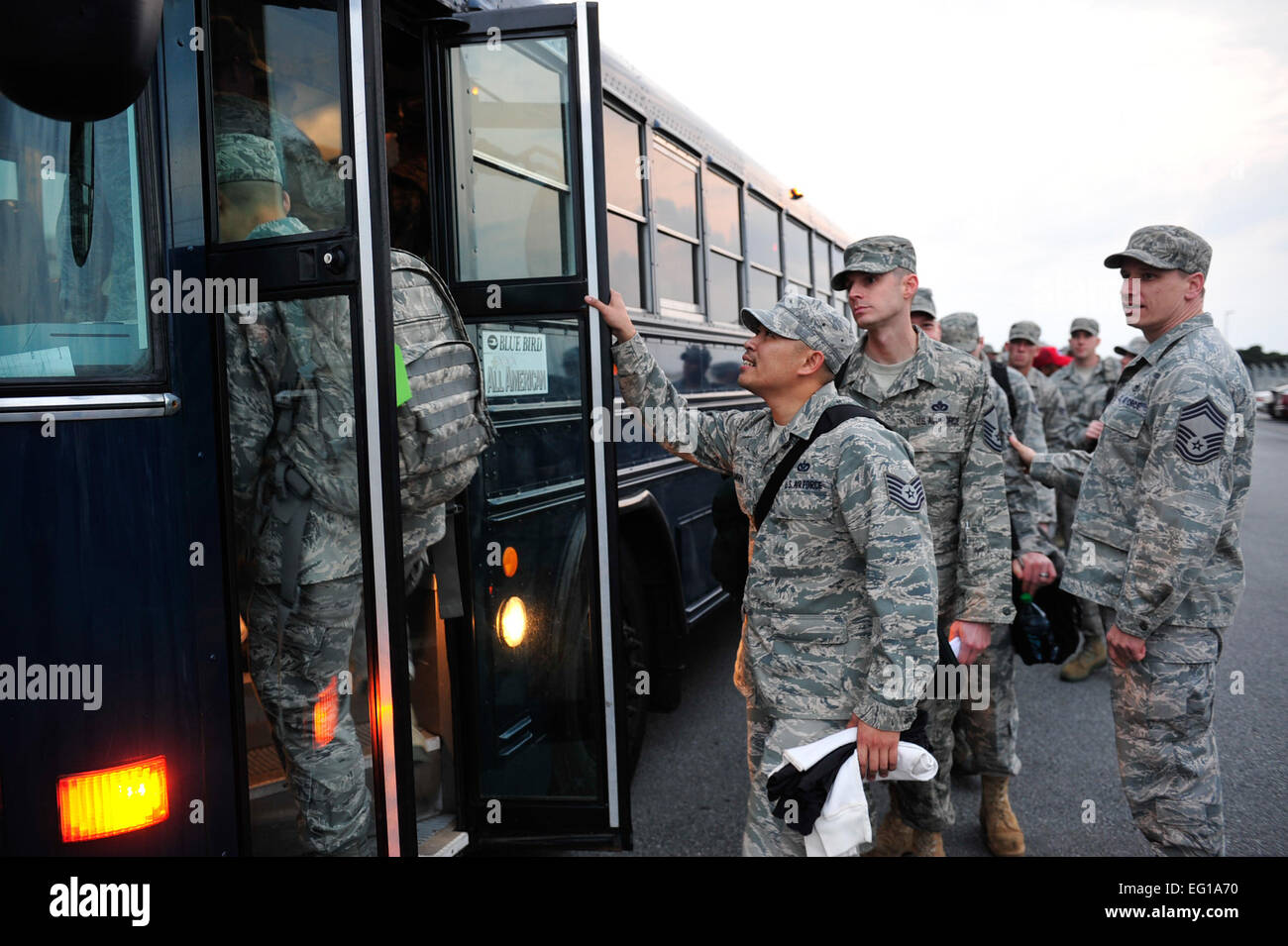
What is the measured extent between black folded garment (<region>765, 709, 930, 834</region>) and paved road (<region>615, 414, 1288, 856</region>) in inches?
56.7

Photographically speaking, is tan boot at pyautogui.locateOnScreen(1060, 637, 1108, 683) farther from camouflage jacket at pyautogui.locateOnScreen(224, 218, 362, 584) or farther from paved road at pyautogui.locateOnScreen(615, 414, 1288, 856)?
camouflage jacket at pyautogui.locateOnScreen(224, 218, 362, 584)

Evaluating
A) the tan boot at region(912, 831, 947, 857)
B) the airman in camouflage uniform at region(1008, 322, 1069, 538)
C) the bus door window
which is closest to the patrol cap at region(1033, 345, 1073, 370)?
the airman in camouflage uniform at region(1008, 322, 1069, 538)

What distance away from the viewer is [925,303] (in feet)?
15.1

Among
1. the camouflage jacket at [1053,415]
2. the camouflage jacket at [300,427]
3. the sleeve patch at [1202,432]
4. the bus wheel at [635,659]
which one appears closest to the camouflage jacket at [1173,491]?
the sleeve patch at [1202,432]

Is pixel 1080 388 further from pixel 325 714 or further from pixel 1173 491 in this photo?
pixel 325 714

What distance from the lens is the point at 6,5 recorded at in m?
1.43

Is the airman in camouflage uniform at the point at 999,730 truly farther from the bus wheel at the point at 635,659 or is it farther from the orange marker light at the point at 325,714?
the orange marker light at the point at 325,714

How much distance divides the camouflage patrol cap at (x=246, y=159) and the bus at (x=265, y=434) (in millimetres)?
13

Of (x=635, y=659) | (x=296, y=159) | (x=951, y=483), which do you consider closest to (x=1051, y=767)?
(x=951, y=483)

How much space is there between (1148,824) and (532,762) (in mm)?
1797

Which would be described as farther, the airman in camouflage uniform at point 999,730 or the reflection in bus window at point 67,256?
the airman in camouflage uniform at point 999,730

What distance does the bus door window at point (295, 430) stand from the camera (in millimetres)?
2064

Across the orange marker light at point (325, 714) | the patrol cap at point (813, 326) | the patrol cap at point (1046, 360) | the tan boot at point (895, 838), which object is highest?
the patrol cap at point (1046, 360)

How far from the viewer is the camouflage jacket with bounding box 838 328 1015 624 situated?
2.83 m
